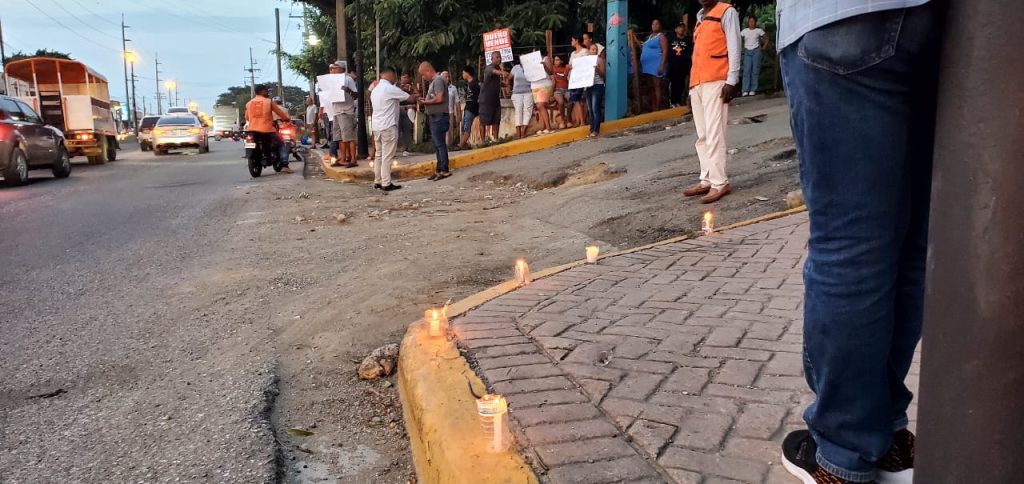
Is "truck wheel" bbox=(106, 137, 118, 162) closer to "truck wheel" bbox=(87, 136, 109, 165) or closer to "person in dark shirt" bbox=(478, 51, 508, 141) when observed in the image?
"truck wheel" bbox=(87, 136, 109, 165)

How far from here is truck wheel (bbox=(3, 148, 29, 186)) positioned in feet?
39.8

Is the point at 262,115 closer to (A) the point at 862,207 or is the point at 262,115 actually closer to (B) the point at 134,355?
(B) the point at 134,355

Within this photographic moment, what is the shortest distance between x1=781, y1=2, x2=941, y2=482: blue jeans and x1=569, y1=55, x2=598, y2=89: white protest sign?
11490 millimetres

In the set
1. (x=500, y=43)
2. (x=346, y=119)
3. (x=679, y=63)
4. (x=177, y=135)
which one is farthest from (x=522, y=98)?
(x=177, y=135)

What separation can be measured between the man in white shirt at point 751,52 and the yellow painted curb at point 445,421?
12704mm

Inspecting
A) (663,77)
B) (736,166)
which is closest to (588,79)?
(663,77)

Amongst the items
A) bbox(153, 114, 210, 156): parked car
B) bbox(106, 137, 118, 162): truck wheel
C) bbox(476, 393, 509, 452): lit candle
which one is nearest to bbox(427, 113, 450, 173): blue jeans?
bbox(476, 393, 509, 452): lit candle

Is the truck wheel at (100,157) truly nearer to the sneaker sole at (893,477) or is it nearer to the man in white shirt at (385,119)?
the man in white shirt at (385,119)

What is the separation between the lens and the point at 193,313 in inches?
168

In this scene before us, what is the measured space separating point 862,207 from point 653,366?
1.27 meters

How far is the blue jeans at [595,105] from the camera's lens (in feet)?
42.8

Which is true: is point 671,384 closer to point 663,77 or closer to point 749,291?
point 749,291

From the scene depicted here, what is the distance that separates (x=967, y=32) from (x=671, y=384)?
1.60m

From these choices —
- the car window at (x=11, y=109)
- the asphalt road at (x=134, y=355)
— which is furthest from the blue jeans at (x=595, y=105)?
the car window at (x=11, y=109)
